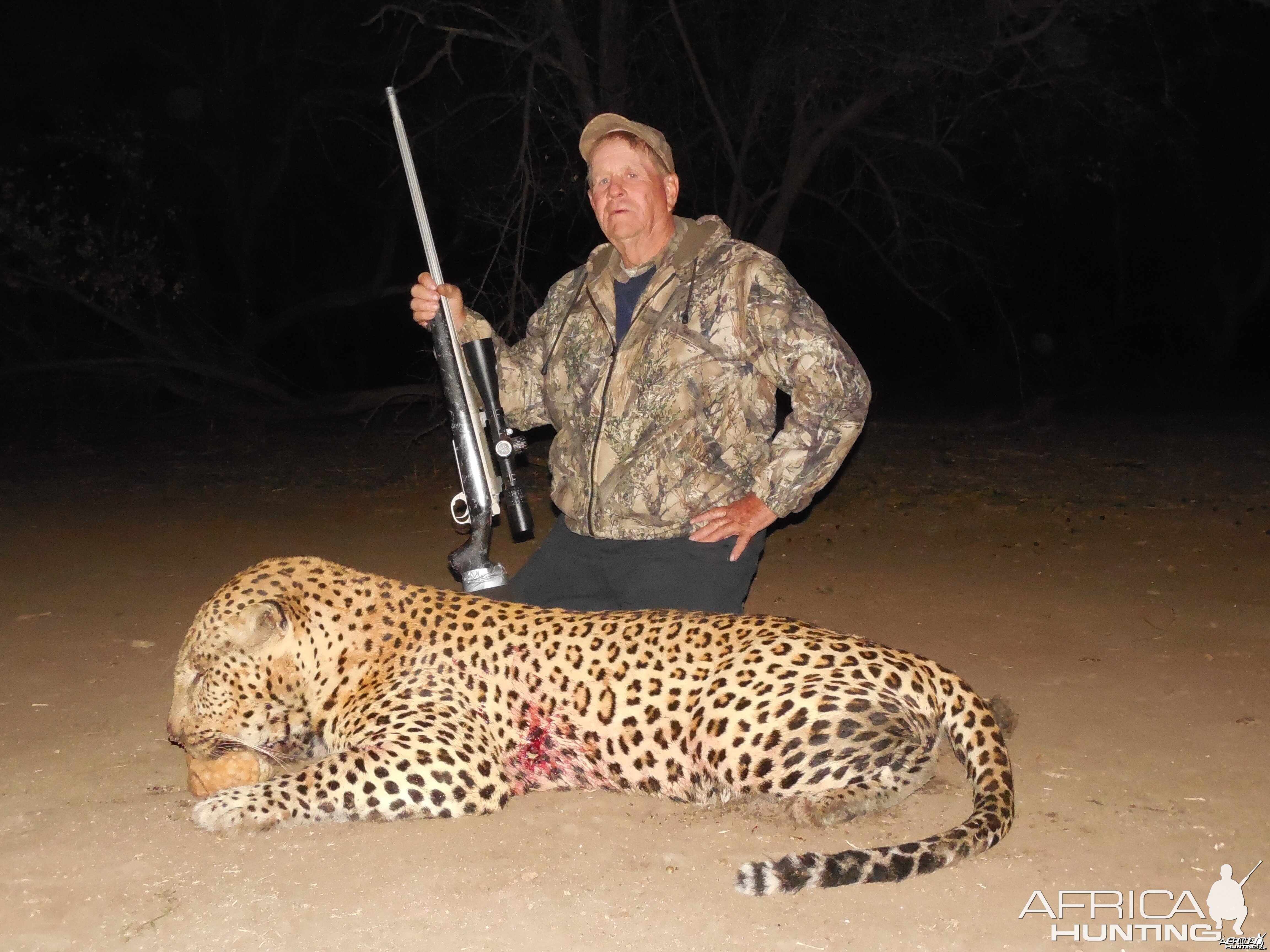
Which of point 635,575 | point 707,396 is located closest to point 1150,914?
point 635,575

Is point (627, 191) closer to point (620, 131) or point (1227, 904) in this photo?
point (620, 131)

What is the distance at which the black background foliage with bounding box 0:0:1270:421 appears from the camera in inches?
398

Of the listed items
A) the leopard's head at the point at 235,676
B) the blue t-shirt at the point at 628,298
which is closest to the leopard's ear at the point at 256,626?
the leopard's head at the point at 235,676

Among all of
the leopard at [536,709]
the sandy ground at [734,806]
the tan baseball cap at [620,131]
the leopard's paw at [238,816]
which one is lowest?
the sandy ground at [734,806]

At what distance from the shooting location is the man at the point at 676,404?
4168 mm

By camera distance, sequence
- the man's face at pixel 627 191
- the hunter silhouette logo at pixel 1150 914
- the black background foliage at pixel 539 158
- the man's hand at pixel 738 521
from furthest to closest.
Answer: the black background foliage at pixel 539 158
the man's face at pixel 627 191
the man's hand at pixel 738 521
the hunter silhouette logo at pixel 1150 914

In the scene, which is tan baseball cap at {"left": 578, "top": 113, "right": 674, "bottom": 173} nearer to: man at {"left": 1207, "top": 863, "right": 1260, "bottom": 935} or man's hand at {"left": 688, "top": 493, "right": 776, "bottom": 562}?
man's hand at {"left": 688, "top": 493, "right": 776, "bottom": 562}

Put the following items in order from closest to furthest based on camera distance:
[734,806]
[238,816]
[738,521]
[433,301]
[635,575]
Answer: [238,816]
[734,806]
[738,521]
[635,575]
[433,301]

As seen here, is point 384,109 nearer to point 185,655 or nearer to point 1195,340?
point 185,655

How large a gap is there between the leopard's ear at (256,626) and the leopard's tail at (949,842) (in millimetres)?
1580

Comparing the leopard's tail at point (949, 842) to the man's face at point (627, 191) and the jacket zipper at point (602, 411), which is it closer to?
the jacket zipper at point (602, 411)

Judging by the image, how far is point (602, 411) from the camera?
437cm

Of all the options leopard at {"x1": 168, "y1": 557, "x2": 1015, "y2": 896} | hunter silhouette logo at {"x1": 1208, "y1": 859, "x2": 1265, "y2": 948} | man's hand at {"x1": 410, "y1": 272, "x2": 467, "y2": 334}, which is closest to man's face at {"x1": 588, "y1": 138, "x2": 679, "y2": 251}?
man's hand at {"x1": 410, "y1": 272, "x2": 467, "y2": 334}

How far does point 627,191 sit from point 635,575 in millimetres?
1340
